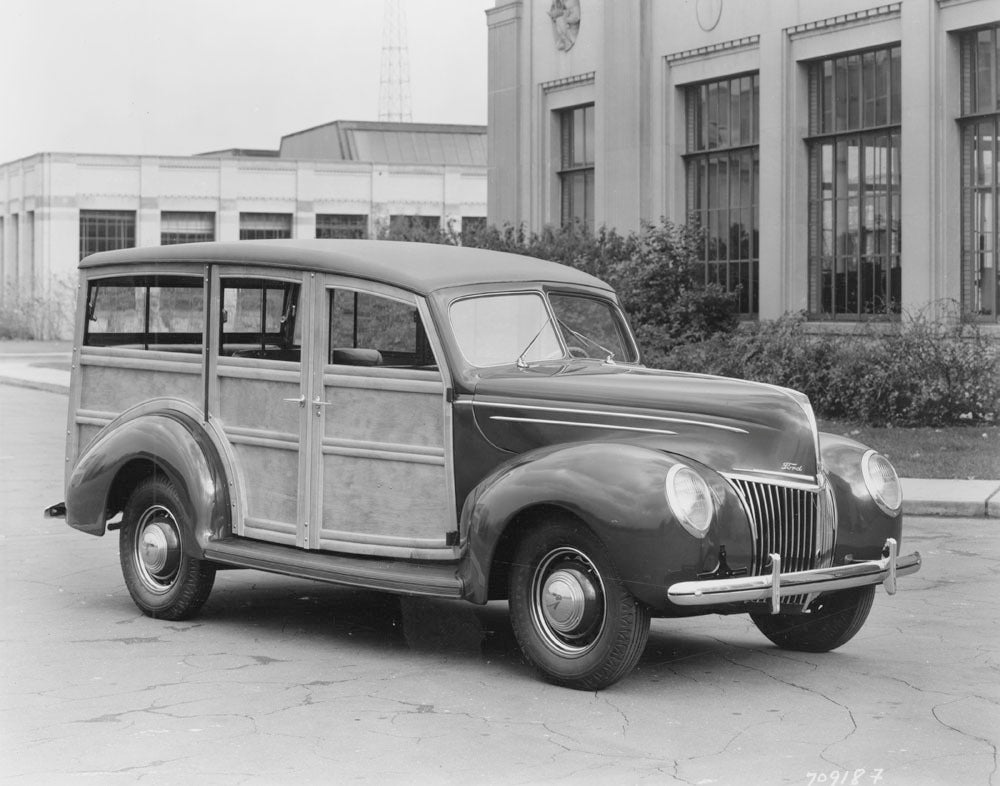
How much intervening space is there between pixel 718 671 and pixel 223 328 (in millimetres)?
3377

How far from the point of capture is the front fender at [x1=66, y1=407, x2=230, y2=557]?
754 cm

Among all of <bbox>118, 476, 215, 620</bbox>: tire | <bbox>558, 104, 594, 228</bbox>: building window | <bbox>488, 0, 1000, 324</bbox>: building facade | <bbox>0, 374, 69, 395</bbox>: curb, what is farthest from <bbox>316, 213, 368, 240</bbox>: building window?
<bbox>118, 476, 215, 620</bbox>: tire

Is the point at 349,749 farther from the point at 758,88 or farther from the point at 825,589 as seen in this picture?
the point at 758,88

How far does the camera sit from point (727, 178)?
829 inches

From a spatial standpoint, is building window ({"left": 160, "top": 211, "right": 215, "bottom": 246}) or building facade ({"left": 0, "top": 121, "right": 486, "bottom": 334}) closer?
building facade ({"left": 0, "top": 121, "right": 486, "bottom": 334})

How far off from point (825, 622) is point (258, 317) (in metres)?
3.58

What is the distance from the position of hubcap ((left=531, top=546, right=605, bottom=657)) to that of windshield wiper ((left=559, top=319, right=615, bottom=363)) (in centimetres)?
163

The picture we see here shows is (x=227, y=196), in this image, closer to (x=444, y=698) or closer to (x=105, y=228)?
(x=105, y=228)

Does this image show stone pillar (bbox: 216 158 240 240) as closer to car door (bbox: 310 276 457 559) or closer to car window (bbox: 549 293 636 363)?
car window (bbox: 549 293 636 363)

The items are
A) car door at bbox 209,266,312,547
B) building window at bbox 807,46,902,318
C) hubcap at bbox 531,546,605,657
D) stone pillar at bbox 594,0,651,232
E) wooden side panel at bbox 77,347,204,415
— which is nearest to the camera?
hubcap at bbox 531,546,605,657

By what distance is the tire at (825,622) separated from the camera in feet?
22.6

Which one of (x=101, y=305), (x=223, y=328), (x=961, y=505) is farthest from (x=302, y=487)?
(x=961, y=505)

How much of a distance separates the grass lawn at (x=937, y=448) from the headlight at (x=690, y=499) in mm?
8201

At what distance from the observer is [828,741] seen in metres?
5.36
